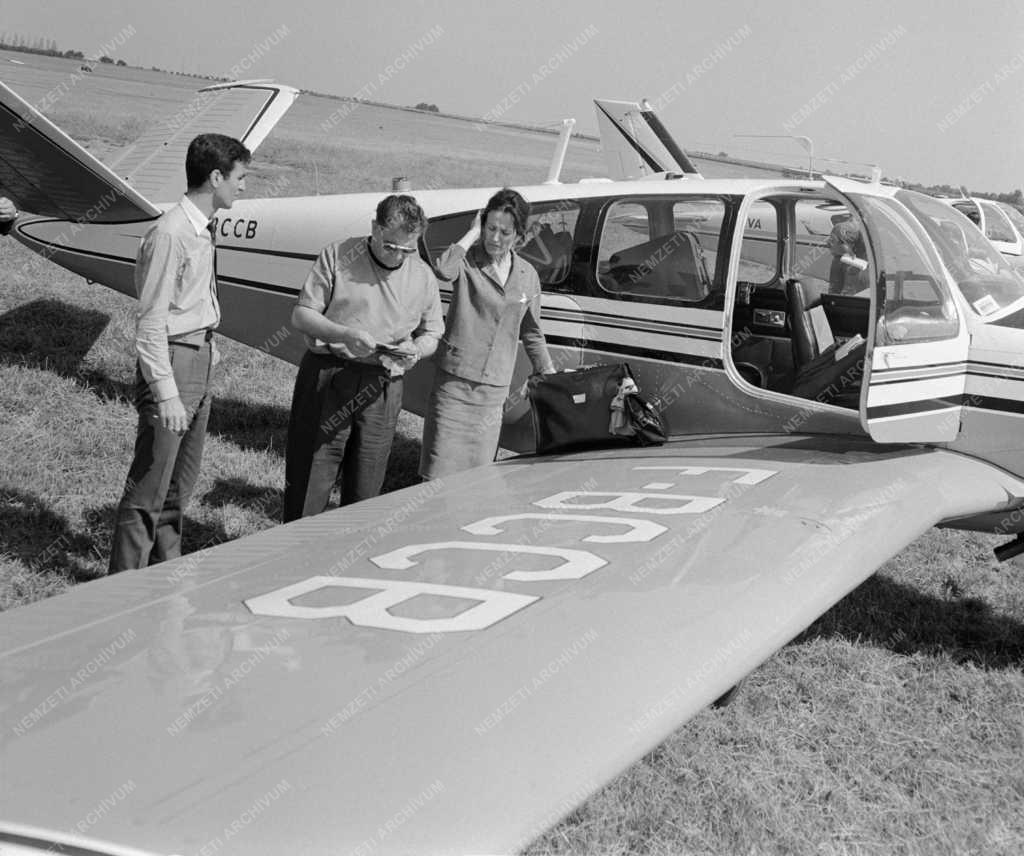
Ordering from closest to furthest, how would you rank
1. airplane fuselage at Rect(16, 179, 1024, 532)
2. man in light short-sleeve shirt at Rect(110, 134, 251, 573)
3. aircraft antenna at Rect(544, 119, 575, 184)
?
man in light short-sleeve shirt at Rect(110, 134, 251, 573)
airplane fuselage at Rect(16, 179, 1024, 532)
aircraft antenna at Rect(544, 119, 575, 184)

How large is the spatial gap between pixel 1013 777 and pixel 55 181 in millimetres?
6705

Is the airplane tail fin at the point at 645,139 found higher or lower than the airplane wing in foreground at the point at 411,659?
higher

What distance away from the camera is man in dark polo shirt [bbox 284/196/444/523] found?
413 centimetres

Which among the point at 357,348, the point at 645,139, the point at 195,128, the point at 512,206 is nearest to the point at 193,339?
the point at 357,348

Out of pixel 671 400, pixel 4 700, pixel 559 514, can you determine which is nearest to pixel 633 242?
pixel 671 400

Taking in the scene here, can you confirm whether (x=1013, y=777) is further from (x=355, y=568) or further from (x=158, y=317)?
(x=158, y=317)

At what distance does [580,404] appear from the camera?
15.7 feet

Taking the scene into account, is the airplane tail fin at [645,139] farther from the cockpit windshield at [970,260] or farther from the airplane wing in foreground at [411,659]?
the airplane wing in foreground at [411,659]

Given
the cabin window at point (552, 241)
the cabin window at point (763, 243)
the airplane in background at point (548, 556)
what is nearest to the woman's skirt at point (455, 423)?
the airplane in background at point (548, 556)

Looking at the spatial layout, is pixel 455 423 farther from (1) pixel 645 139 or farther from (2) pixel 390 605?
(1) pixel 645 139

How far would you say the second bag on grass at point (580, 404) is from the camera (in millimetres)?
4754

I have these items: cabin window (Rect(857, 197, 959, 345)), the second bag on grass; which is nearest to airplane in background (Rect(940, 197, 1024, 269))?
cabin window (Rect(857, 197, 959, 345))

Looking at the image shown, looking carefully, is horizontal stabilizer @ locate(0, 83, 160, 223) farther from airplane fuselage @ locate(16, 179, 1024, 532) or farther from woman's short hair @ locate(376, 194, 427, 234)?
woman's short hair @ locate(376, 194, 427, 234)

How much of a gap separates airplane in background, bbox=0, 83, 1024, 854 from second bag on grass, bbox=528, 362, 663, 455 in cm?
9
